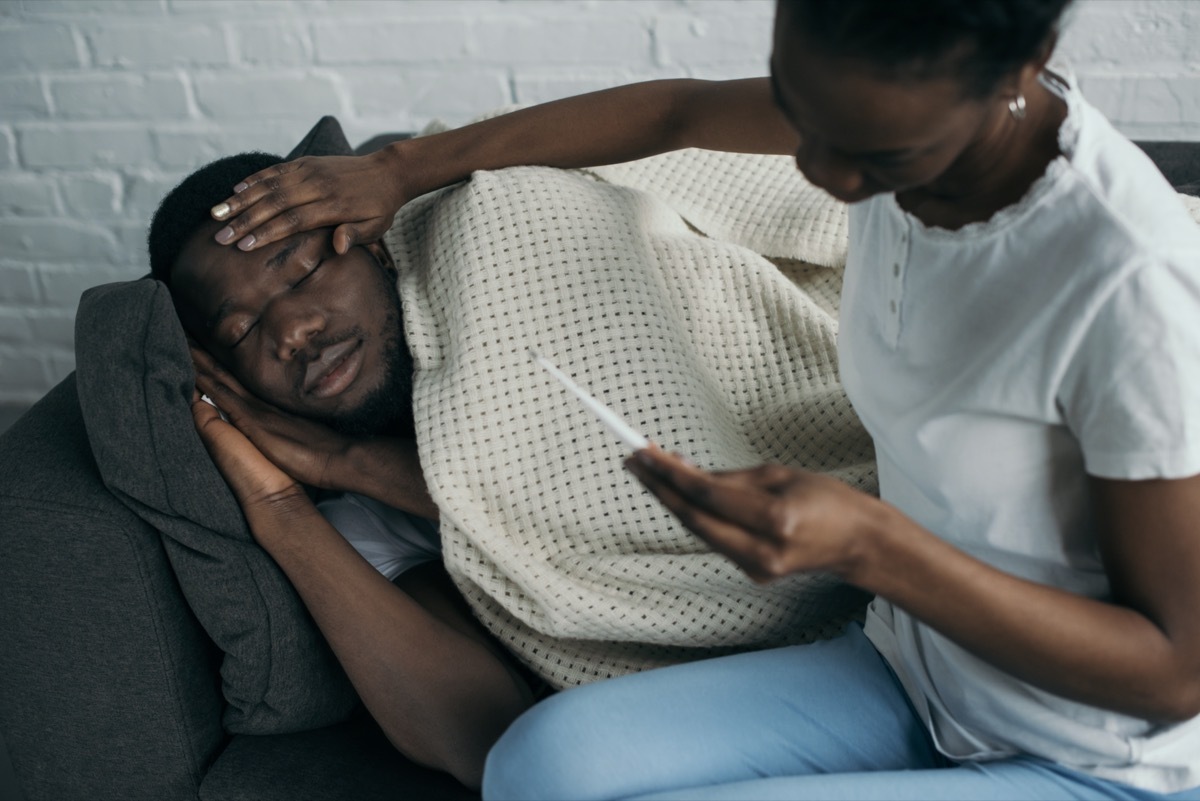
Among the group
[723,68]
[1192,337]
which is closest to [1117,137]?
[1192,337]

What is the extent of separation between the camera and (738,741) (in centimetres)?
96

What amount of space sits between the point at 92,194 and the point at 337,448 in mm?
1328

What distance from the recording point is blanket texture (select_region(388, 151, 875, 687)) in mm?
1115

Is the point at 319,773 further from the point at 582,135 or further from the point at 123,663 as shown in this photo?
the point at 582,135

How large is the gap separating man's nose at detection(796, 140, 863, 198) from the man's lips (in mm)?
675

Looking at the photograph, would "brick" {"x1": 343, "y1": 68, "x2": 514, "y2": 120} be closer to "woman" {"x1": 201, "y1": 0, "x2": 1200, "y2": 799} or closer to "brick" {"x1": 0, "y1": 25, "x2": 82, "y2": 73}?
"brick" {"x1": 0, "y1": 25, "x2": 82, "y2": 73}

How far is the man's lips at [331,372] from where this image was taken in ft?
4.05

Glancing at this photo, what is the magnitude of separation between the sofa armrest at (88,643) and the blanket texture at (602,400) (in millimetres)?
312

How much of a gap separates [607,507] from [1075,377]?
506 mm

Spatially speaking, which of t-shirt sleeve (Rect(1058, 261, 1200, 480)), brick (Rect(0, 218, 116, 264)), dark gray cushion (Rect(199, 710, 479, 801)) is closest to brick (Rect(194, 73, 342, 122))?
brick (Rect(0, 218, 116, 264))

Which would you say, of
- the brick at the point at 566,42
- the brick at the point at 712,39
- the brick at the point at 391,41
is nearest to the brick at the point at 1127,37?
the brick at the point at 712,39

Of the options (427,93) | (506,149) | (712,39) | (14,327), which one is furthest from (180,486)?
(14,327)

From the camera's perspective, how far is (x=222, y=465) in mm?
1185

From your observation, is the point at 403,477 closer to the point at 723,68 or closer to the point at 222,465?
the point at 222,465
